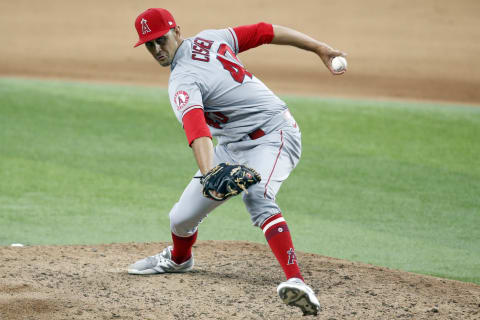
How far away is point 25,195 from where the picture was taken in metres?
7.79

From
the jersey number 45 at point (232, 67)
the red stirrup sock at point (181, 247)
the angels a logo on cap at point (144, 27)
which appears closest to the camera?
the angels a logo on cap at point (144, 27)

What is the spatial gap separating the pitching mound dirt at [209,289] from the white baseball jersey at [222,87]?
1.04 metres

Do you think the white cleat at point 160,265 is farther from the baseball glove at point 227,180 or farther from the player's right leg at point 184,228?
the baseball glove at point 227,180

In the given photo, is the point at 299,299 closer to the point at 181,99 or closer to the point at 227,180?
the point at 227,180

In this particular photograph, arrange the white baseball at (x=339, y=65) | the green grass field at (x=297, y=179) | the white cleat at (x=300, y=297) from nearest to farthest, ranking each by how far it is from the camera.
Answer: the white cleat at (x=300, y=297)
the white baseball at (x=339, y=65)
the green grass field at (x=297, y=179)

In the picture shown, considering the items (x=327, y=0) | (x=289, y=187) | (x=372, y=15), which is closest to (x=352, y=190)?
(x=289, y=187)

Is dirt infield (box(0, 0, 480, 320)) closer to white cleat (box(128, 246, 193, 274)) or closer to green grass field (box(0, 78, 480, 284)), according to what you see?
white cleat (box(128, 246, 193, 274))

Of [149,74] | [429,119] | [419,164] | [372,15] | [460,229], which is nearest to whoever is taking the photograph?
[460,229]

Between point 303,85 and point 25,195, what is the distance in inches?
365

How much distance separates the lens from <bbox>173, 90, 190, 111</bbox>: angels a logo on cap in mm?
4441

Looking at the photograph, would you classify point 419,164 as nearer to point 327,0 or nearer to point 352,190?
point 352,190

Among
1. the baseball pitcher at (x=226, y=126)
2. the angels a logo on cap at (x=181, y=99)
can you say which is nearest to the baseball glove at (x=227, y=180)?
the baseball pitcher at (x=226, y=126)

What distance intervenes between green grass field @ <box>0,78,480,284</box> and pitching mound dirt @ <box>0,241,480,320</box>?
0.84 m

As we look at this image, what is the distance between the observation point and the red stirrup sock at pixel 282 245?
4.44 metres
